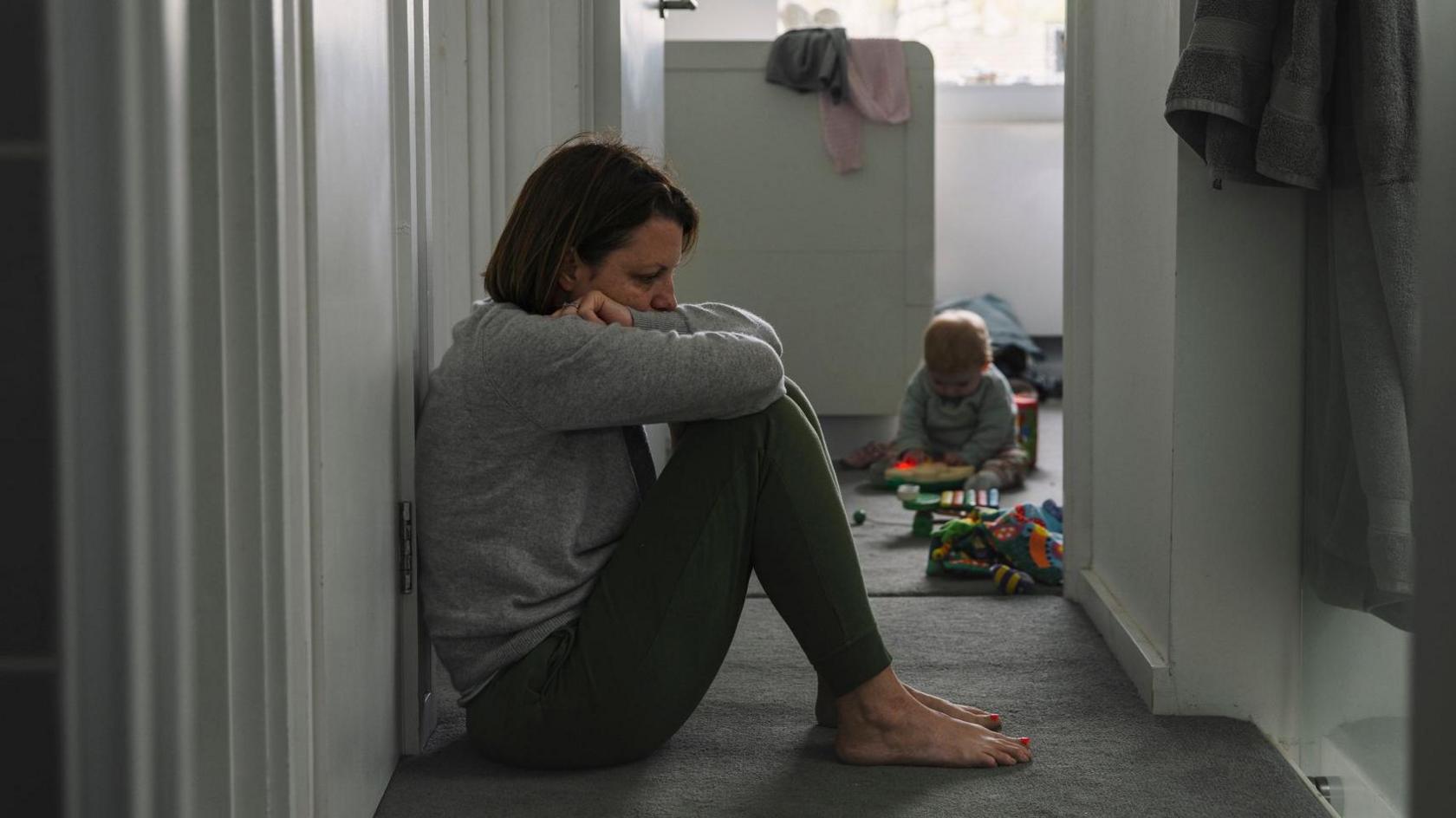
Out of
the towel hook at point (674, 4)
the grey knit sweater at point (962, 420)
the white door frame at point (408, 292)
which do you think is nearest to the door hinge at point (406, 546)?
the white door frame at point (408, 292)

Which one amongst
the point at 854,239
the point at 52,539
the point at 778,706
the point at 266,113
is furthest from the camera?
the point at 854,239

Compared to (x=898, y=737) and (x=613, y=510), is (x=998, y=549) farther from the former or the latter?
(x=613, y=510)

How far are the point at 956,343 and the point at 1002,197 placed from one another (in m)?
2.32

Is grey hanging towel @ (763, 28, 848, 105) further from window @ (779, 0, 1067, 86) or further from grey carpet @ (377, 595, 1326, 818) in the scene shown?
grey carpet @ (377, 595, 1326, 818)

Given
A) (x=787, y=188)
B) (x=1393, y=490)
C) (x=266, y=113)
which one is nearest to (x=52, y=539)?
(x=266, y=113)

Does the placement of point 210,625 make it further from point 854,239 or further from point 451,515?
point 854,239

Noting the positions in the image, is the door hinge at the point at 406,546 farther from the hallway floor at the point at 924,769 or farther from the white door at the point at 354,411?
the hallway floor at the point at 924,769

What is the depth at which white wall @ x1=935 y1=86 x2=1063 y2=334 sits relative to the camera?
5.55 meters

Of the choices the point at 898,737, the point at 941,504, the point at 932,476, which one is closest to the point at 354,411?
the point at 898,737

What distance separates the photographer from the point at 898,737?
4.83 feet

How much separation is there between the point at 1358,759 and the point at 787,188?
263 centimetres

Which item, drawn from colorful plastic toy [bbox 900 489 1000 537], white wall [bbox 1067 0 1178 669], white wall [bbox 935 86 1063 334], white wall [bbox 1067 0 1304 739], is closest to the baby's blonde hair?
colorful plastic toy [bbox 900 489 1000 537]

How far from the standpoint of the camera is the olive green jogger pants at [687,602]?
4.59 feet

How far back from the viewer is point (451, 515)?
1.43m
